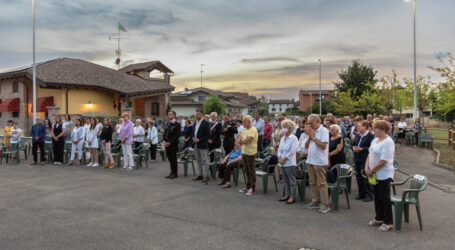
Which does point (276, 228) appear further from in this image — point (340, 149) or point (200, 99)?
point (200, 99)

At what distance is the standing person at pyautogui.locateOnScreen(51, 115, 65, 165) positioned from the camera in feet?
43.2

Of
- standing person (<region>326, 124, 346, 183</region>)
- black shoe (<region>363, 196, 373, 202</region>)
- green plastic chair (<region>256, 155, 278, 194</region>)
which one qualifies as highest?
standing person (<region>326, 124, 346, 183</region>)

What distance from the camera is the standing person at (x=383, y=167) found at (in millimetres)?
5438

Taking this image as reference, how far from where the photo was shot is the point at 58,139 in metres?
13.3

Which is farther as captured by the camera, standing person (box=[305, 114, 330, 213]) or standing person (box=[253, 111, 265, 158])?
standing person (box=[253, 111, 265, 158])

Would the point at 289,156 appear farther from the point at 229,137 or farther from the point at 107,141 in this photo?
the point at 107,141

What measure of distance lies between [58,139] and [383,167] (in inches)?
466

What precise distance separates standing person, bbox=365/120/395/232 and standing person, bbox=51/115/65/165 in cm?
1150

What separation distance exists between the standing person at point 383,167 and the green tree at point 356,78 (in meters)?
39.4

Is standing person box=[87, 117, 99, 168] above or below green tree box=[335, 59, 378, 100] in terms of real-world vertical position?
below

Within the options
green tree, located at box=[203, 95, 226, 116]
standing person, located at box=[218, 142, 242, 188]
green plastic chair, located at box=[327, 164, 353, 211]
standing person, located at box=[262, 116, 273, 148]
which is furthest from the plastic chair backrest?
green tree, located at box=[203, 95, 226, 116]

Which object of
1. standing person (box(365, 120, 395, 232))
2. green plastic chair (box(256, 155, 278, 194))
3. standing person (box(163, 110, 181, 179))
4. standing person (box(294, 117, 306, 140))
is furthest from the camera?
standing person (box(163, 110, 181, 179))

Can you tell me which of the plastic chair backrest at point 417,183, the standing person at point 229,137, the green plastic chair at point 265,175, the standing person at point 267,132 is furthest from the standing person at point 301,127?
the plastic chair backrest at point 417,183

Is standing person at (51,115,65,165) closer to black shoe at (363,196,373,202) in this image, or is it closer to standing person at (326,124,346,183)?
standing person at (326,124,346,183)
